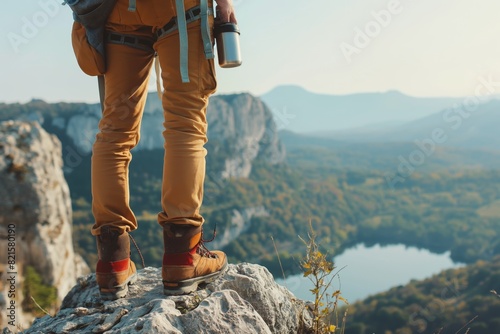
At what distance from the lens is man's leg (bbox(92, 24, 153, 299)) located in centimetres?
191

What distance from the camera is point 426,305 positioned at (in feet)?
119

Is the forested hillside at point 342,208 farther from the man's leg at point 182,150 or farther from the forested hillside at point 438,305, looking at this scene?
the man's leg at point 182,150

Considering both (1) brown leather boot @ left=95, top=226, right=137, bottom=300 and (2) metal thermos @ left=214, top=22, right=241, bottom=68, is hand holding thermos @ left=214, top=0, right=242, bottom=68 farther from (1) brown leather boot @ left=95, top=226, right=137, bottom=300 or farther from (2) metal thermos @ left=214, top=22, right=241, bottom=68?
(1) brown leather boot @ left=95, top=226, right=137, bottom=300

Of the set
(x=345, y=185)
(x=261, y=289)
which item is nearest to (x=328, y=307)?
(x=261, y=289)

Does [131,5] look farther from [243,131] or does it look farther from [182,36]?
[243,131]

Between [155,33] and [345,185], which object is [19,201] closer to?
[155,33]

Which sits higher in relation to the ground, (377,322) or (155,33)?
(155,33)

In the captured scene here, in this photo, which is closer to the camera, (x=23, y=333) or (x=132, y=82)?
(x=23, y=333)

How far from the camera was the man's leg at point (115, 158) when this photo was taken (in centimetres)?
191

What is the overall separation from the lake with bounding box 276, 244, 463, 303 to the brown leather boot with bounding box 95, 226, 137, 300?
52750mm

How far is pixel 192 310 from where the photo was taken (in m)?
1.70

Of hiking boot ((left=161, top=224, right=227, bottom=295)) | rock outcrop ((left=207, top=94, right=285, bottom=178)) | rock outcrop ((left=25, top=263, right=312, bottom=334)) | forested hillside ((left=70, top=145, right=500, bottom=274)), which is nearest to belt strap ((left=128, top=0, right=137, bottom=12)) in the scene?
hiking boot ((left=161, top=224, right=227, bottom=295))

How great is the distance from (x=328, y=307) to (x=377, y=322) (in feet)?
117

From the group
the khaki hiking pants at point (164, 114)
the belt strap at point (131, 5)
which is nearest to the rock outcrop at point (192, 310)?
the khaki hiking pants at point (164, 114)
